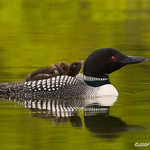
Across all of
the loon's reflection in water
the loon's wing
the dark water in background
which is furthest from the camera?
the loon's wing

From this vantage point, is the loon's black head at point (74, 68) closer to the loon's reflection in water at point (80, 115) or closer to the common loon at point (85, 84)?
the common loon at point (85, 84)

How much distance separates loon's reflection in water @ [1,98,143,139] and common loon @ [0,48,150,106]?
0.34 feet

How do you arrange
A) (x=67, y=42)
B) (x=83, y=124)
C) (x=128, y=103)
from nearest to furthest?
1. (x=83, y=124)
2. (x=128, y=103)
3. (x=67, y=42)

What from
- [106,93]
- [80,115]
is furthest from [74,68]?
[80,115]

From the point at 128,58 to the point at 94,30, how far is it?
10.0 metres

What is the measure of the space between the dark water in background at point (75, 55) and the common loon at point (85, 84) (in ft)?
1.02

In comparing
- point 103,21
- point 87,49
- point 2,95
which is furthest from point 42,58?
point 103,21

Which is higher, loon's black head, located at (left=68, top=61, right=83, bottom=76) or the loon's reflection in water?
loon's black head, located at (left=68, top=61, right=83, bottom=76)

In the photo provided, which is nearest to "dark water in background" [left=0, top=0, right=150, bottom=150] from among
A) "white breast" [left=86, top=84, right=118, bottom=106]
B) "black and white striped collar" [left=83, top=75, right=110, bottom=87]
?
"white breast" [left=86, top=84, right=118, bottom=106]

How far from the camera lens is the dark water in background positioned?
25.0 feet

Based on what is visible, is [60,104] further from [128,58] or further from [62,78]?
[128,58]

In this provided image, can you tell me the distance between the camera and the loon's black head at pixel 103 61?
9.78 m

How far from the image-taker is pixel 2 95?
992 cm

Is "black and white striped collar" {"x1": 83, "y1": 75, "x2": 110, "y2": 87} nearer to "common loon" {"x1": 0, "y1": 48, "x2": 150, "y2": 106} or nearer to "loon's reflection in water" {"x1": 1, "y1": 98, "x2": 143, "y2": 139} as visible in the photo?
"common loon" {"x1": 0, "y1": 48, "x2": 150, "y2": 106}
